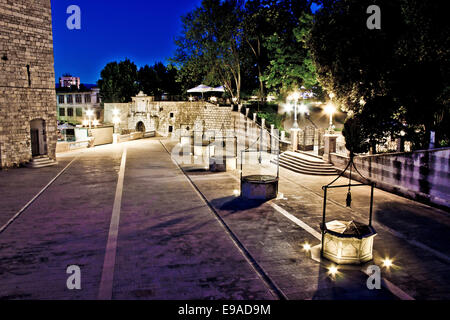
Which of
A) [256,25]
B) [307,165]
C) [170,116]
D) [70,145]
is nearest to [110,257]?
[307,165]

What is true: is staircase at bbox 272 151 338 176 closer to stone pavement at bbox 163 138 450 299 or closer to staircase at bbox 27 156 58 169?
stone pavement at bbox 163 138 450 299

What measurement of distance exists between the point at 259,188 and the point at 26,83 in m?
15.1

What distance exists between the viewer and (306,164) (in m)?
18.0

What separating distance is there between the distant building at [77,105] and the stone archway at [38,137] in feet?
144

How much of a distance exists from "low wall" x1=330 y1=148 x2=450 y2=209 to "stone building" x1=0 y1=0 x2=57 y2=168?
18180 mm

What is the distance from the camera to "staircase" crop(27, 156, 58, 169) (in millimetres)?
Answer: 19297

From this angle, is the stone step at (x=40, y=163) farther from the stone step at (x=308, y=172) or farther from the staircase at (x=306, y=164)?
the stone step at (x=308, y=172)

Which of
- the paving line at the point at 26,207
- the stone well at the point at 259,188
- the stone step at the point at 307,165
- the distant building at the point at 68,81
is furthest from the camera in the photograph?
the distant building at the point at 68,81

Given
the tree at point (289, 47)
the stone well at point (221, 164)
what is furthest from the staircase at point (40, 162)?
the tree at point (289, 47)

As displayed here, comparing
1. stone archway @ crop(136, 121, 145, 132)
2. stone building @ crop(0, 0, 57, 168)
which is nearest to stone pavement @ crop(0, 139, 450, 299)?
stone building @ crop(0, 0, 57, 168)

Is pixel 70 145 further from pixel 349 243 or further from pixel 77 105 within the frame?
pixel 77 105

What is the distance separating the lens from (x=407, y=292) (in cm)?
610

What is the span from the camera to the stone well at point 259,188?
12.2m
